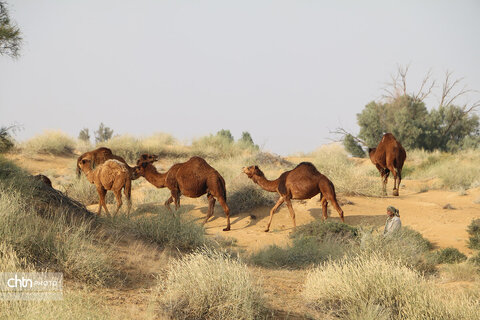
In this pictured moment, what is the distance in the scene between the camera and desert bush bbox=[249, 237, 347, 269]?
10133mm

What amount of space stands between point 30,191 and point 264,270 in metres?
4.46

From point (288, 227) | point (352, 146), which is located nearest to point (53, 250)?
point (288, 227)

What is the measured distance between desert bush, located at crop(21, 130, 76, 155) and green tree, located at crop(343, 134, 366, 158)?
20.5 m

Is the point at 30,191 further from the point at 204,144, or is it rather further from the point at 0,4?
the point at 204,144

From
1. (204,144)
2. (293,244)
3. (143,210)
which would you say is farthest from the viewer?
(204,144)

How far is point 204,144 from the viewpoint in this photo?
111 feet

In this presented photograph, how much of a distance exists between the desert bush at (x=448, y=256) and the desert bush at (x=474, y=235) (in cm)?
98

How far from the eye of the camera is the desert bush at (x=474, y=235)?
494 inches

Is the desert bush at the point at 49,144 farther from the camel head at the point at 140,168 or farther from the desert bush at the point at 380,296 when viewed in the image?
the desert bush at the point at 380,296

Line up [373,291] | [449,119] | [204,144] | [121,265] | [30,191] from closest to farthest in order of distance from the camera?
[373,291] → [121,265] → [30,191] → [204,144] → [449,119]

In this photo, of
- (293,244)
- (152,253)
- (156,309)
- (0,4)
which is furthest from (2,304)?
(0,4)

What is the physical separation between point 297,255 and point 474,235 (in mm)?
5427

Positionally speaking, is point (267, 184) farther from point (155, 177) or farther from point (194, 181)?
point (155, 177)

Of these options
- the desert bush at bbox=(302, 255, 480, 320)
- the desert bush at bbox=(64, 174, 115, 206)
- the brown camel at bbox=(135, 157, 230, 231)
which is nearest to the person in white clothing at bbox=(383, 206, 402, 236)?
the desert bush at bbox=(302, 255, 480, 320)
